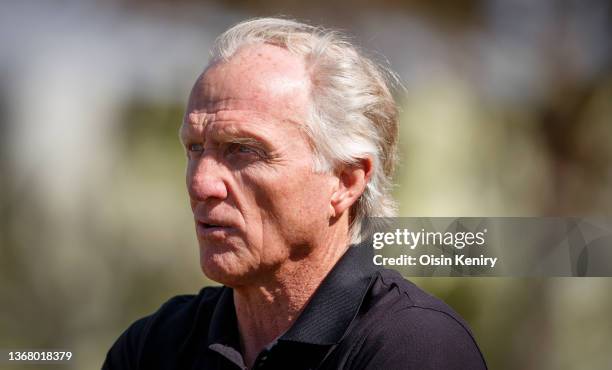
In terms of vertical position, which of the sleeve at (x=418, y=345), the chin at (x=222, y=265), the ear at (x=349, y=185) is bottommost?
the sleeve at (x=418, y=345)

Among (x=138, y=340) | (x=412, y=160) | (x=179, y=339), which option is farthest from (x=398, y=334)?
(x=412, y=160)

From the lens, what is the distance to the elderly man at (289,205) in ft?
5.08

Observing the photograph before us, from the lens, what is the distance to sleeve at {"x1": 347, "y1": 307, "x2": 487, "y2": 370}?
56.1 inches

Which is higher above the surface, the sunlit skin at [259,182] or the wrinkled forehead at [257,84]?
the wrinkled forehead at [257,84]

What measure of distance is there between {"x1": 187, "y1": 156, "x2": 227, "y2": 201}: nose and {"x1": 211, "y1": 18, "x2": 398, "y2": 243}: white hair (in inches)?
7.5

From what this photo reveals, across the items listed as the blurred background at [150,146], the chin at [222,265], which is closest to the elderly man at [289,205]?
the chin at [222,265]

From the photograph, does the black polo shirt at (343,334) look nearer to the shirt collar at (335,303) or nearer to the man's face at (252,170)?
the shirt collar at (335,303)

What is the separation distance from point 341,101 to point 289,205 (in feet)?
0.77

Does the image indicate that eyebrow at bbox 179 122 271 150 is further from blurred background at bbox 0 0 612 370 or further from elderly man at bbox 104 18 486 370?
blurred background at bbox 0 0 612 370

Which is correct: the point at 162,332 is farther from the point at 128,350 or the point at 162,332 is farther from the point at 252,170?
the point at 252,170

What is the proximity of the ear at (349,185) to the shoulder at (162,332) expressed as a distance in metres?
0.38

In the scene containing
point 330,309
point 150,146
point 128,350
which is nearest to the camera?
point 330,309

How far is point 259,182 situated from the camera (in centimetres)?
159

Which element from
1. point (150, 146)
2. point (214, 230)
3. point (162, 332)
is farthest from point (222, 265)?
point (150, 146)
